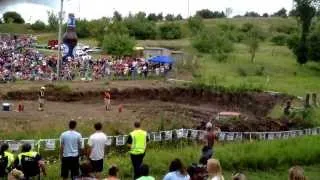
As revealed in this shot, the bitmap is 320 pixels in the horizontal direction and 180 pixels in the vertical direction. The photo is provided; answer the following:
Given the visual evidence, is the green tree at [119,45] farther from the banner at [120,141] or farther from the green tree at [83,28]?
the banner at [120,141]

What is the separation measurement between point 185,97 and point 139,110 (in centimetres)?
917

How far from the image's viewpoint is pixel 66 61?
56.4 metres

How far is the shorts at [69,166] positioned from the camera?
17531 millimetres

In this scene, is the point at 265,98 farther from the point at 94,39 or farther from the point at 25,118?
the point at 94,39

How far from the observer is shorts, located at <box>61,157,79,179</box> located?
690 inches

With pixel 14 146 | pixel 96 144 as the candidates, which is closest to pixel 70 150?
pixel 96 144

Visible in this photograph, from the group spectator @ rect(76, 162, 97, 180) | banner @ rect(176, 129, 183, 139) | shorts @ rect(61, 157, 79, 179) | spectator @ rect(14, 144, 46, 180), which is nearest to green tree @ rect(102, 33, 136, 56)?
banner @ rect(176, 129, 183, 139)

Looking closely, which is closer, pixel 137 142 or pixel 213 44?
pixel 137 142

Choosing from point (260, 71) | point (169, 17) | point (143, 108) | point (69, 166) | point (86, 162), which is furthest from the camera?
point (169, 17)

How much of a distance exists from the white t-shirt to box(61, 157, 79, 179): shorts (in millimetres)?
472

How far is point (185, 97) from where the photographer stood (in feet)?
160

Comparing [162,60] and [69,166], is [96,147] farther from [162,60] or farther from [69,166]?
[162,60]

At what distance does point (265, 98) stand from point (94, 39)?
2147 inches

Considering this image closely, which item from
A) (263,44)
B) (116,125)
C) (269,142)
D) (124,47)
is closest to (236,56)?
(124,47)
